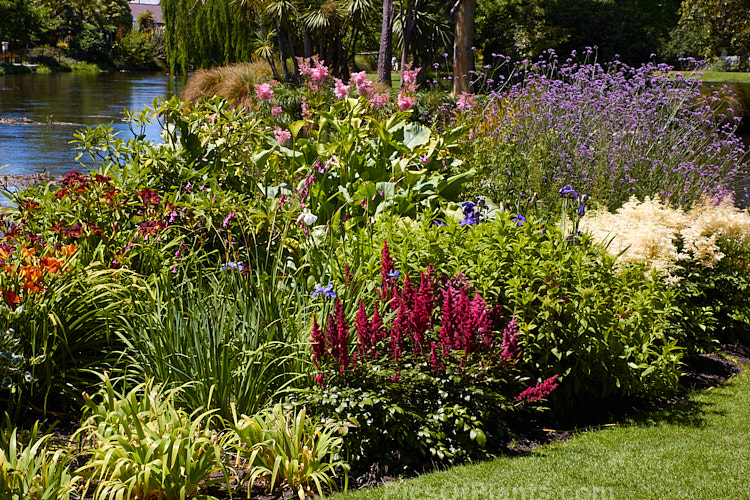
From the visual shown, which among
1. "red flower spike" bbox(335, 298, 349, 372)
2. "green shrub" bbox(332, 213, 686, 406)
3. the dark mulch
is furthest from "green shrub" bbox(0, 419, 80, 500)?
the dark mulch

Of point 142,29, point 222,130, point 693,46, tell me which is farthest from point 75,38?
point 222,130

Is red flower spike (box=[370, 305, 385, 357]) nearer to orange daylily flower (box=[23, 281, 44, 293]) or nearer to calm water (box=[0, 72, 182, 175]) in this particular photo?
orange daylily flower (box=[23, 281, 44, 293])

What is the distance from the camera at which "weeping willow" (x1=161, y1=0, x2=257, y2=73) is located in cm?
2670

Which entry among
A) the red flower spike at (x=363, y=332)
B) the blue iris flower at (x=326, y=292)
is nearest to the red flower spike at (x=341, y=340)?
the red flower spike at (x=363, y=332)

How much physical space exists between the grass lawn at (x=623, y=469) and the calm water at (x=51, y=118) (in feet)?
22.8

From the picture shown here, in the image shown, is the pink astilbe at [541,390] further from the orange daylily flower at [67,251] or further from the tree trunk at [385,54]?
the tree trunk at [385,54]

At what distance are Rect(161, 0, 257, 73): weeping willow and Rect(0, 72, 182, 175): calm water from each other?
2701 mm

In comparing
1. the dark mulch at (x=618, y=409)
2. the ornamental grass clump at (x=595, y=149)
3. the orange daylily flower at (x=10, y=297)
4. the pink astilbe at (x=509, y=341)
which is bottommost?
the dark mulch at (x=618, y=409)

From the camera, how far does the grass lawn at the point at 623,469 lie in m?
2.76

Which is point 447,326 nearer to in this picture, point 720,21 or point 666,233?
point 666,233

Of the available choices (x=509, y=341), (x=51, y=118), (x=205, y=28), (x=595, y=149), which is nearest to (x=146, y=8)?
(x=205, y=28)

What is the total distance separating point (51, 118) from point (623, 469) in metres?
18.7

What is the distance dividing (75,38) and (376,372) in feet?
226

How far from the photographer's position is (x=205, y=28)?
91.2ft
